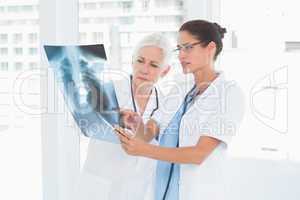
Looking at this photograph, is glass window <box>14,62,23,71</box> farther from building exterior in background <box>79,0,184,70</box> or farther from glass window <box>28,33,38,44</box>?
building exterior in background <box>79,0,184,70</box>

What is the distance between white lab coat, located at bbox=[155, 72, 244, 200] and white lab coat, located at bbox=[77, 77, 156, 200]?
0.15 metres

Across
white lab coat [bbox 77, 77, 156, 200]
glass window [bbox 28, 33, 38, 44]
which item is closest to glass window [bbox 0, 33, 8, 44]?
glass window [bbox 28, 33, 38, 44]

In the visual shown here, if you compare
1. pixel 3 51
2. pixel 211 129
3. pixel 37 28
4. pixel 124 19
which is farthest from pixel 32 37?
pixel 211 129

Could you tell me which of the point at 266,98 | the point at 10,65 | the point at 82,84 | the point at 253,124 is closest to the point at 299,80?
the point at 266,98

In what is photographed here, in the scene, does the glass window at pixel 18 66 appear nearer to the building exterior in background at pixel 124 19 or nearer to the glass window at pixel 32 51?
the glass window at pixel 32 51

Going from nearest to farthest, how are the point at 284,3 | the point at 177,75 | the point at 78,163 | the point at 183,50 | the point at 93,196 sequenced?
the point at 183,50
the point at 177,75
the point at 93,196
the point at 78,163
the point at 284,3

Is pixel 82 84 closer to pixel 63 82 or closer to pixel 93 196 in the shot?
pixel 63 82

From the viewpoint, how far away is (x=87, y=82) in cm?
128

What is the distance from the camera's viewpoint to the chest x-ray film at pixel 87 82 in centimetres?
126

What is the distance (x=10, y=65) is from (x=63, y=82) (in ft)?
1.64

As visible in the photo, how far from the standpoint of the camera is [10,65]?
1659 mm

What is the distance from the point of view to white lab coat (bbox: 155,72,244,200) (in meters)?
1.22

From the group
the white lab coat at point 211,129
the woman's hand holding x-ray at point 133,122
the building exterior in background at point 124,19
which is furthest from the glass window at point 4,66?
the white lab coat at point 211,129

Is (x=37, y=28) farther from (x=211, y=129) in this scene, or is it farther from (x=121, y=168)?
(x=211, y=129)
